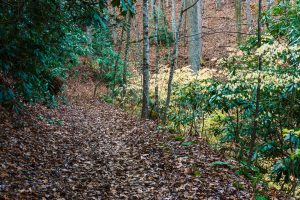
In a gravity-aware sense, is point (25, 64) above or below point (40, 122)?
above

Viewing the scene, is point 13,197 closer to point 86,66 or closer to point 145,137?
point 145,137

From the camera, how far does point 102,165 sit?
6316 mm

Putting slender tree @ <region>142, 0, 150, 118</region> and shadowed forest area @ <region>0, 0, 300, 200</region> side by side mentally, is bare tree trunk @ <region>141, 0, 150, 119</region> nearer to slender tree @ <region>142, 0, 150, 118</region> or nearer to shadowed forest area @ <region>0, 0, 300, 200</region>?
slender tree @ <region>142, 0, 150, 118</region>

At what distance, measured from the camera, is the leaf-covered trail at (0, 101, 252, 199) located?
489cm

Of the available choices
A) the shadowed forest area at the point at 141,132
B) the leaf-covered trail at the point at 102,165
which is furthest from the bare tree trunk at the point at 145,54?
the leaf-covered trail at the point at 102,165

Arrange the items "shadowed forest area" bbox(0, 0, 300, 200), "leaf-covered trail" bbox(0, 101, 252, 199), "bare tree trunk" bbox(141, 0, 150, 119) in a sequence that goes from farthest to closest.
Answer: "bare tree trunk" bbox(141, 0, 150, 119)
"shadowed forest area" bbox(0, 0, 300, 200)
"leaf-covered trail" bbox(0, 101, 252, 199)

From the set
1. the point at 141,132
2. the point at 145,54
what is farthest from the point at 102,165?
the point at 145,54

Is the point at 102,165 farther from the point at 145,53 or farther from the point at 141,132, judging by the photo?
the point at 145,53

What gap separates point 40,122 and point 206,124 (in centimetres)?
538

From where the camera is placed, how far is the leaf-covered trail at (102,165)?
489 centimetres

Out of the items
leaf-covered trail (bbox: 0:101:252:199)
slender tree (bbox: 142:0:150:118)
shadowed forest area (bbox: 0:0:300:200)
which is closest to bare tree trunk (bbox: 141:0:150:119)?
slender tree (bbox: 142:0:150:118)

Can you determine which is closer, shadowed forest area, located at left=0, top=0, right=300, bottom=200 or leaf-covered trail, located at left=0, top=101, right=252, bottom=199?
leaf-covered trail, located at left=0, top=101, right=252, bottom=199

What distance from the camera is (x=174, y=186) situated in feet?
17.1

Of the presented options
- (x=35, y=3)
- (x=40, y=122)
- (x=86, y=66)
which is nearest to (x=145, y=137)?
(x=40, y=122)
